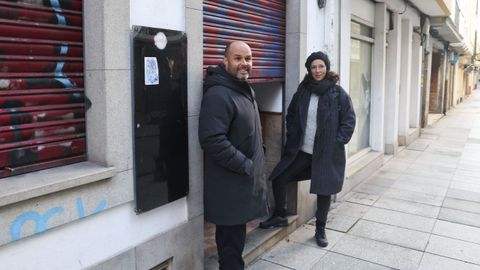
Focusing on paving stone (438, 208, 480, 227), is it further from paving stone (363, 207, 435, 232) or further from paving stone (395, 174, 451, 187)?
paving stone (395, 174, 451, 187)

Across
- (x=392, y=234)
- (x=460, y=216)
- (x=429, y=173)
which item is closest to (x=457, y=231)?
(x=460, y=216)

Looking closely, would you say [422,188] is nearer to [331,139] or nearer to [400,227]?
[400,227]

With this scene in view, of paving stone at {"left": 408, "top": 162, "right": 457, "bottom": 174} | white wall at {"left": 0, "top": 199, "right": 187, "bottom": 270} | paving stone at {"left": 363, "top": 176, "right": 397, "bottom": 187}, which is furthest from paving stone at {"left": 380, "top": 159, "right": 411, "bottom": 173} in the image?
white wall at {"left": 0, "top": 199, "right": 187, "bottom": 270}

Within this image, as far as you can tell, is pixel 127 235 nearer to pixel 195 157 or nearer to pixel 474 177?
pixel 195 157

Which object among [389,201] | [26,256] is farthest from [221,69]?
[389,201]

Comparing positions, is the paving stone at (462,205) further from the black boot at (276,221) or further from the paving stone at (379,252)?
the black boot at (276,221)

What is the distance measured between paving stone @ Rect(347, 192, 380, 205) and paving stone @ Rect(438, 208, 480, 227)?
2.93 feet

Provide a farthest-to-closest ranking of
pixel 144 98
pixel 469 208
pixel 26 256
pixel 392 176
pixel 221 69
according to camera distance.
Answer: pixel 392 176 → pixel 469 208 → pixel 221 69 → pixel 144 98 → pixel 26 256

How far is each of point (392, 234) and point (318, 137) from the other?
1508 mm

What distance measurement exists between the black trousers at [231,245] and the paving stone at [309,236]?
1428 mm

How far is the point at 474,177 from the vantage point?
791 centimetres

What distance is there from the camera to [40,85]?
253 cm

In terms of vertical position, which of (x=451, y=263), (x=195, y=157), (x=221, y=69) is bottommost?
(x=451, y=263)

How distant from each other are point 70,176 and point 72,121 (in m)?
0.40
